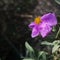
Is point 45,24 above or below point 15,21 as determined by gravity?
above

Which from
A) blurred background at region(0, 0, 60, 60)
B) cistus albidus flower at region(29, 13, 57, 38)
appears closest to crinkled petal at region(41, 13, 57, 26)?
cistus albidus flower at region(29, 13, 57, 38)

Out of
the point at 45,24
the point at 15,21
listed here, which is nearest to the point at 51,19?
the point at 45,24

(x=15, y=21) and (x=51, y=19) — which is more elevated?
(x=51, y=19)

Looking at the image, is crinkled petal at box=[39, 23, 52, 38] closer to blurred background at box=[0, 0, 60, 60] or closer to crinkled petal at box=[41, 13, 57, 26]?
crinkled petal at box=[41, 13, 57, 26]

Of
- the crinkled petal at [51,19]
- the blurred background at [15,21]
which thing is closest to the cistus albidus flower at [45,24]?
the crinkled petal at [51,19]

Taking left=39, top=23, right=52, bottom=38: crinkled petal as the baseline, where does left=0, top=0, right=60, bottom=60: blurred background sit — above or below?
below

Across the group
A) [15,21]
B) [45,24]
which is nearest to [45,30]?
[45,24]

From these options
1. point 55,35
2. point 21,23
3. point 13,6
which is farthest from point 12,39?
point 55,35

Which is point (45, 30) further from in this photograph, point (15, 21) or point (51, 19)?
point (15, 21)

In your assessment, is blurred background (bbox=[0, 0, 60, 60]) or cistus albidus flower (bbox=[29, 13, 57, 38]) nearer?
cistus albidus flower (bbox=[29, 13, 57, 38])

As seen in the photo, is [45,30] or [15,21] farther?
[15,21]

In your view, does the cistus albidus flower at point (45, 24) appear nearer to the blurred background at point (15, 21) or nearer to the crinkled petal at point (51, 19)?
the crinkled petal at point (51, 19)

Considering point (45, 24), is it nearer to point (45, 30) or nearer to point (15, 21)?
point (45, 30)
